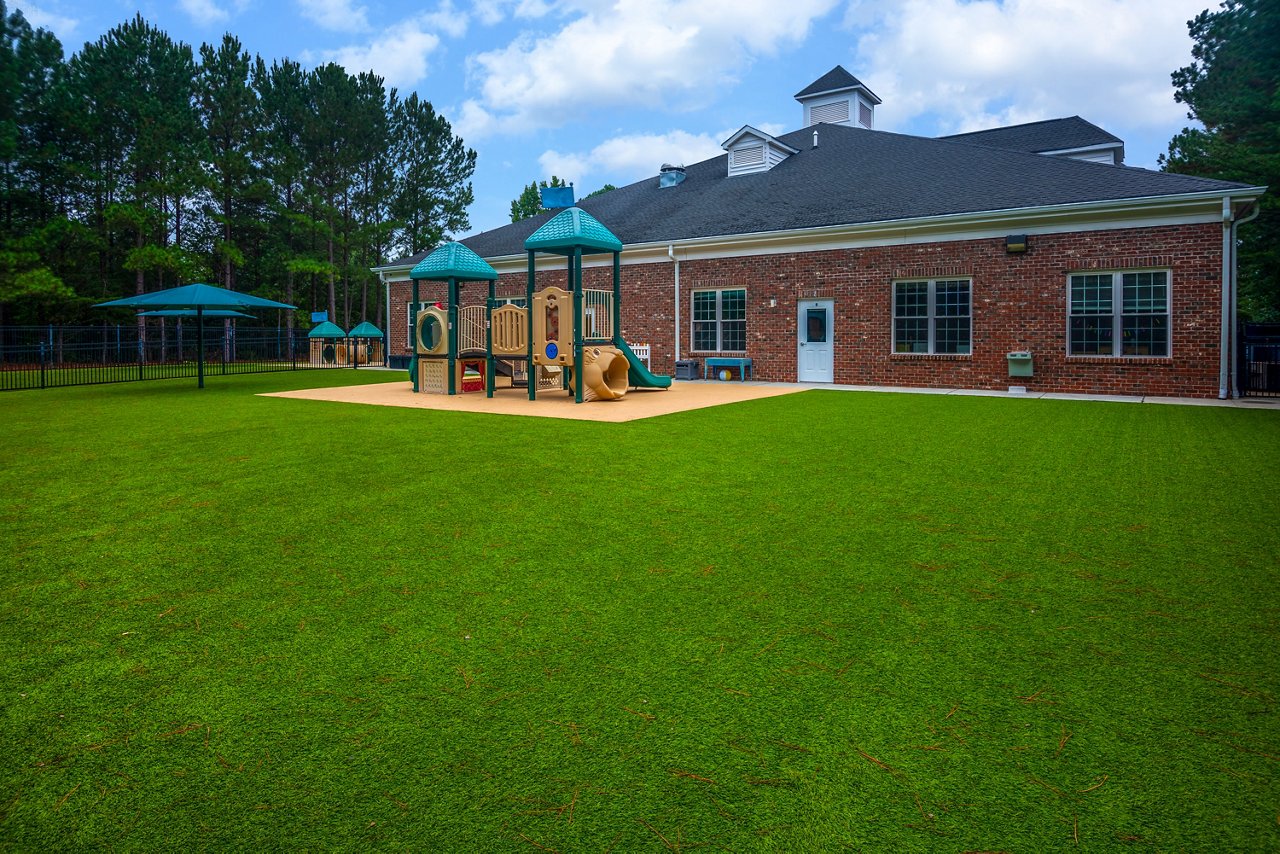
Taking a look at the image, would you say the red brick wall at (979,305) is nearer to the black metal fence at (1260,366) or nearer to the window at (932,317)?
the window at (932,317)

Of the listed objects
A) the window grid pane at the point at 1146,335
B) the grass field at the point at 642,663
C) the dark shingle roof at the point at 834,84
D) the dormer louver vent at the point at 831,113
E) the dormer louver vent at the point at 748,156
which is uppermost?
the dark shingle roof at the point at 834,84

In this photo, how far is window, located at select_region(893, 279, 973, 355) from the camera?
55.2 ft

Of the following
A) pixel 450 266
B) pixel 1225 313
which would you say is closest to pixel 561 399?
pixel 450 266

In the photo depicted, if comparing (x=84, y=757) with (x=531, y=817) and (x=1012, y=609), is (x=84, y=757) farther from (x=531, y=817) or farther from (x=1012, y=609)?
(x=1012, y=609)

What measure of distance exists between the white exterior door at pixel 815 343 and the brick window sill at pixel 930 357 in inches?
60.4

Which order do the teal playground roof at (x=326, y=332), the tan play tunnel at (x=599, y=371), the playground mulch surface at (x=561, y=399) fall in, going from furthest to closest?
1. the teal playground roof at (x=326, y=332)
2. the tan play tunnel at (x=599, y=371)
3. the playground mulch surface at (x=561, y=399)

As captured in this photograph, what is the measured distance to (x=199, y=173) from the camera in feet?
104

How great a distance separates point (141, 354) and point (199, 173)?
15234mm

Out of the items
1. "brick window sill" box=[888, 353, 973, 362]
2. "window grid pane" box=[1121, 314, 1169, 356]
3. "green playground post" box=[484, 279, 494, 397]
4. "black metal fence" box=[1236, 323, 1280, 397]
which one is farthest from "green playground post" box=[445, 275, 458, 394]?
"black metal fence" box=[1236, 323, 1280, 397]

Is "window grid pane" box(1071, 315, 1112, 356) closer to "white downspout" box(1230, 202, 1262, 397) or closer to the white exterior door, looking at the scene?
"white downspout" box(1230, 202, 1262, 397)

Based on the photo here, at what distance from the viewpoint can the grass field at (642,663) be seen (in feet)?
6.80

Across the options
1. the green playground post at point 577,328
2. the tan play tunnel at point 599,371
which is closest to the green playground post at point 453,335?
the green playground post at point 577,328

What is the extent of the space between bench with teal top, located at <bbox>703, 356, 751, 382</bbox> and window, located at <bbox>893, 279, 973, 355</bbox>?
3.72 m

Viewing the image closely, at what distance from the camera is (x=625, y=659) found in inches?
120
